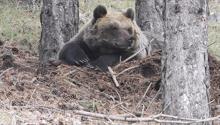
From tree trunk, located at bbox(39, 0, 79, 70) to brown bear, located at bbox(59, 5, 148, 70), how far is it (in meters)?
0.37

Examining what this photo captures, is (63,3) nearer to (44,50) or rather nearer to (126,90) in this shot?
(44,50)

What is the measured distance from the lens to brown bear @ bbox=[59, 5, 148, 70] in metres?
7.29

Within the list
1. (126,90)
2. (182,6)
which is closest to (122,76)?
(126,90)

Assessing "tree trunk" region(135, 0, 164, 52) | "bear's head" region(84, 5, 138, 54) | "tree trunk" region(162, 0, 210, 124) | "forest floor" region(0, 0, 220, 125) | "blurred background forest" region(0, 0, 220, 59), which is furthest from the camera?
"blurred background forest" region(0, 0, 220, 59)

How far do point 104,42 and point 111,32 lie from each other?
16cm

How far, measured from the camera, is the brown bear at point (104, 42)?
287 inches

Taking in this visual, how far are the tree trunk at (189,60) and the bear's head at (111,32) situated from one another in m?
2.53

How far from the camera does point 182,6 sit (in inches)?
185

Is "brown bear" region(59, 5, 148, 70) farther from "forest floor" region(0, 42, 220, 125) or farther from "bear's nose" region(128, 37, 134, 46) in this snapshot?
"forest floor" region(0, 42, 220, 125)

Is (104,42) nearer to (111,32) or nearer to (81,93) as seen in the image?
(111,32)

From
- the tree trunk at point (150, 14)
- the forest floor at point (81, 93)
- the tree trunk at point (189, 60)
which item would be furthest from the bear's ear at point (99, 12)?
the tree trunk at point (189, 60)

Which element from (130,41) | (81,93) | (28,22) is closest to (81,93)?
(81,93)

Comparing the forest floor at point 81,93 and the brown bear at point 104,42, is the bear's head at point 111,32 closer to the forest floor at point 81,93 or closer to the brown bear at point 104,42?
the brown bear at point 104,42

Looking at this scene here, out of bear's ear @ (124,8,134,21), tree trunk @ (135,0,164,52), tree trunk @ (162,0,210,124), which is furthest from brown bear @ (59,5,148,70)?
tree trunk @ (162,0,210,124)
